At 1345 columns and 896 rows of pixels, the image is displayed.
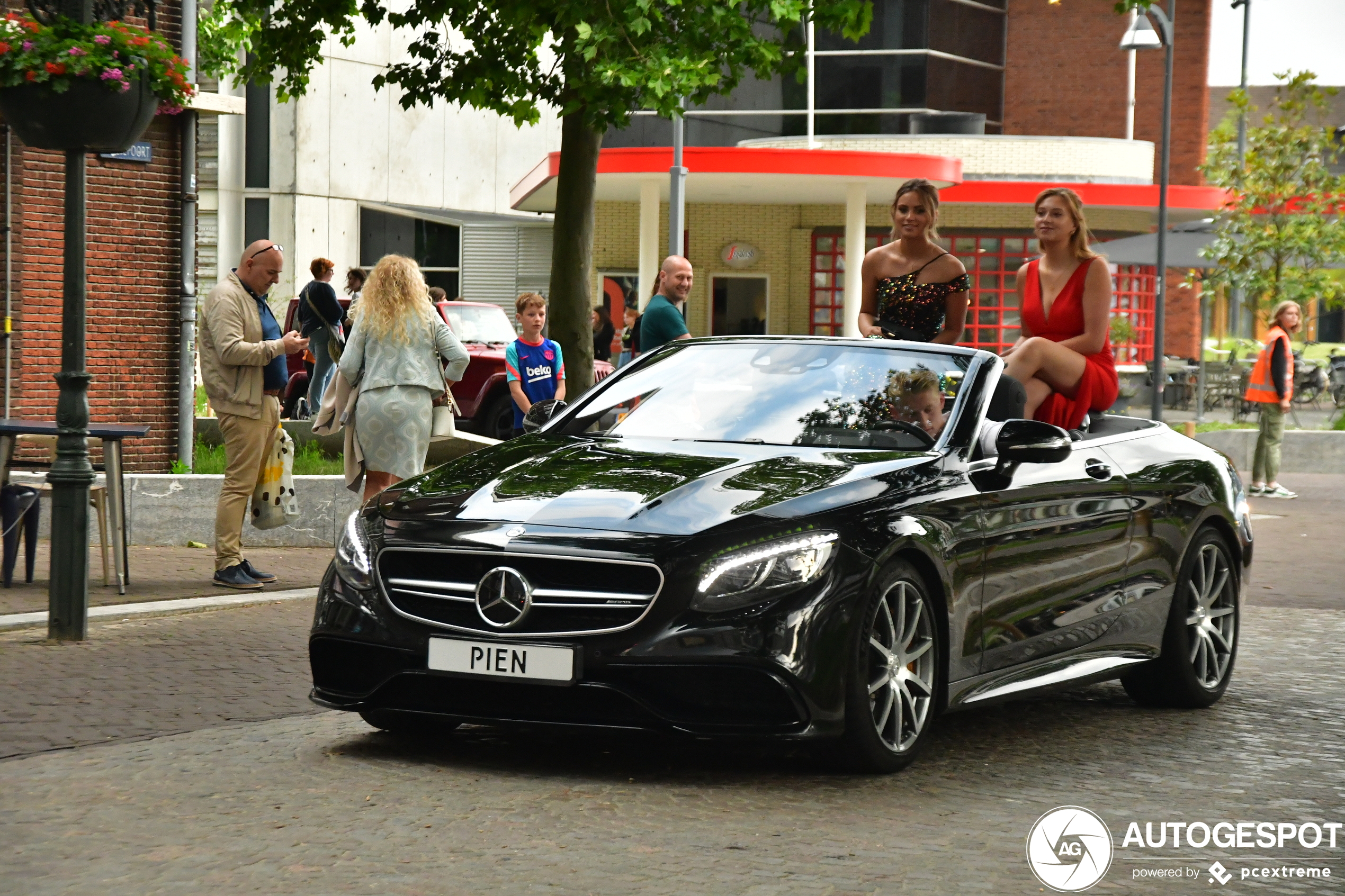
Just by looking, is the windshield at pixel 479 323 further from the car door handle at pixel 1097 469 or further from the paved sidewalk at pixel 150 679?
the car door handle at pixel 1097 469

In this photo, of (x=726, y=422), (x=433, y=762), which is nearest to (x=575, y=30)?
(x=726, y=422)

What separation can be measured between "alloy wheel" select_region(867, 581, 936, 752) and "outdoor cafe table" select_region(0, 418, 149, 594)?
533cm

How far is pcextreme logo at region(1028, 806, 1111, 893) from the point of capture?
4773 millimetres

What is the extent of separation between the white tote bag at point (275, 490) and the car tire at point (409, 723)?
4475 millimetres

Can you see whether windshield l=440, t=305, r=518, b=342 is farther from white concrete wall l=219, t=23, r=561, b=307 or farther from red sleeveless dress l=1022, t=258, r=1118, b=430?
white concrete wall l=219, t=23, r=561, b=307

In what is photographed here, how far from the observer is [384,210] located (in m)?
41.7

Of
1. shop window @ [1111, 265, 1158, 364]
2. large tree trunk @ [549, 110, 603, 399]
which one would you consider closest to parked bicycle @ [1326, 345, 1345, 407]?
shop window @ [1111, 265, 1158, 364]

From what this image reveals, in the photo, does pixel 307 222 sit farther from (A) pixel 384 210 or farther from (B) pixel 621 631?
(B) pixel 621 631

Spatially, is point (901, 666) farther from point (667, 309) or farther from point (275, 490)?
point (275, 490)

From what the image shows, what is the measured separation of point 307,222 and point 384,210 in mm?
2711

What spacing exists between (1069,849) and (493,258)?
3936 cm

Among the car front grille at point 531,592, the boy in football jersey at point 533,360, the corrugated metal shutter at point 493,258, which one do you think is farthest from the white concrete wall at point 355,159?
the car front grille at point 531,592

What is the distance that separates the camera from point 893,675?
5.85 meters

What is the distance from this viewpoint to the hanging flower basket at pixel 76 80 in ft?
28.2
